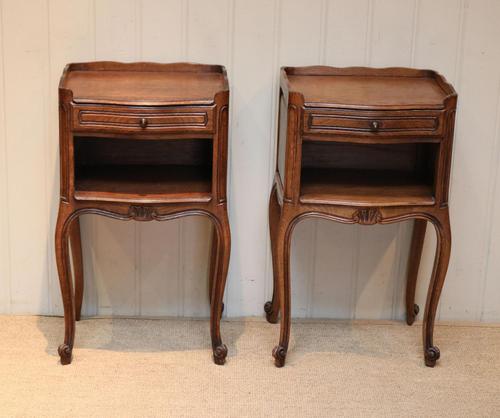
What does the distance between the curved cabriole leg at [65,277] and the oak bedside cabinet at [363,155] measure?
0.65 metres

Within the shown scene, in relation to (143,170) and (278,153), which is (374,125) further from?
(143,170)

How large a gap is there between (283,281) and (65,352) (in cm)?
72

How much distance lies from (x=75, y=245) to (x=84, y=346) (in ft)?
1.17

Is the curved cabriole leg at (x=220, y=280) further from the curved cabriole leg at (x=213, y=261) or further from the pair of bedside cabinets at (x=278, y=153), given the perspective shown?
the curved cabriole leg at (x=213, y=261)

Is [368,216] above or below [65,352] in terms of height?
above

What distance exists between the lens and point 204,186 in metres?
2.96

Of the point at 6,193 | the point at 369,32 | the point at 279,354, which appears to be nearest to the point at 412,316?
the point at 279,354

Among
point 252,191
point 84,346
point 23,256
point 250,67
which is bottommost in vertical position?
point 84,346

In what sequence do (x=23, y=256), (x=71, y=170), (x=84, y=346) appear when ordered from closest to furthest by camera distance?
(x=71, y=170)
(x=84, y=346)
(x=23, y=256)

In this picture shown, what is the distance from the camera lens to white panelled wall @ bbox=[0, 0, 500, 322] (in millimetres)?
3168

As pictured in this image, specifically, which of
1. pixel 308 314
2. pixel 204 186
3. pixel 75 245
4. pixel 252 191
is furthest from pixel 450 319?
pixel 75 245

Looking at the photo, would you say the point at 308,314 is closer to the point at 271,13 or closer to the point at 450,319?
the point at 450,319

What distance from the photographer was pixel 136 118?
109 inches

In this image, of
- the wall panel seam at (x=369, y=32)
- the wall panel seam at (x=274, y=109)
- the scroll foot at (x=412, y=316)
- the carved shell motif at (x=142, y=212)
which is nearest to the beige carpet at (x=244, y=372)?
the scroll foot at (x=412, y=316)
